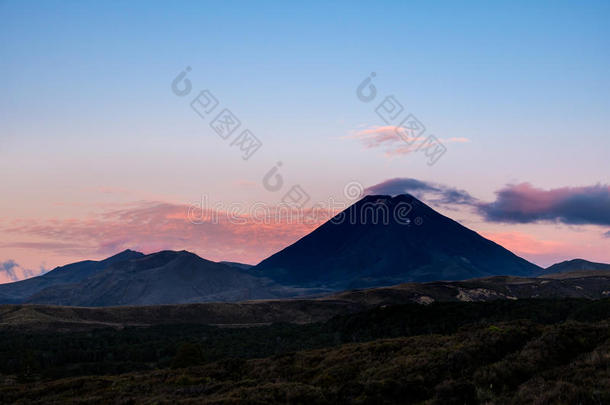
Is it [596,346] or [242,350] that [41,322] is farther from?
[596,346]

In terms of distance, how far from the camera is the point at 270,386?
25.9 meters

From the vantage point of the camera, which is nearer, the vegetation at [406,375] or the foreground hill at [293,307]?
the vegetation at [406,375]

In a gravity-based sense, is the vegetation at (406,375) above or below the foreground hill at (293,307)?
above

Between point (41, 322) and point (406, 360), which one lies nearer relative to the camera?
point (406, 360)

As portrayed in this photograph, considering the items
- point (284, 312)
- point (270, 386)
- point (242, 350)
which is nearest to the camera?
point (270, 386)

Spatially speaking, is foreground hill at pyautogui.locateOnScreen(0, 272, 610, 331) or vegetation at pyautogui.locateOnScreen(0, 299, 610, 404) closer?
vegetation at pyautogui.locateOnScreen(0, 299, 610, 404)

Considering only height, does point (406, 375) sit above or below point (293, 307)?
above

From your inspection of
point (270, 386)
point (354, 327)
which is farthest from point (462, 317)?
point (270, 386)

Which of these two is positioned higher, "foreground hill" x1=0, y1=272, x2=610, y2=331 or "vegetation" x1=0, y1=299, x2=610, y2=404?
"vegetation" x1=0, y1=299, x2=610, y2=404

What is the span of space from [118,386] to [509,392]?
1040 inches

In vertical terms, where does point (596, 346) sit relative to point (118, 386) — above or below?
above

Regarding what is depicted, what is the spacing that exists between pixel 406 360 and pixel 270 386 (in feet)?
26.8

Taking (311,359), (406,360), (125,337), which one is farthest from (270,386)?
(125,337)

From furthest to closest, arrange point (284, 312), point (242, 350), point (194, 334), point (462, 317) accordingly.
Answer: point (284, 312), point (194, 334), point (462, 317), point (242, 350)
